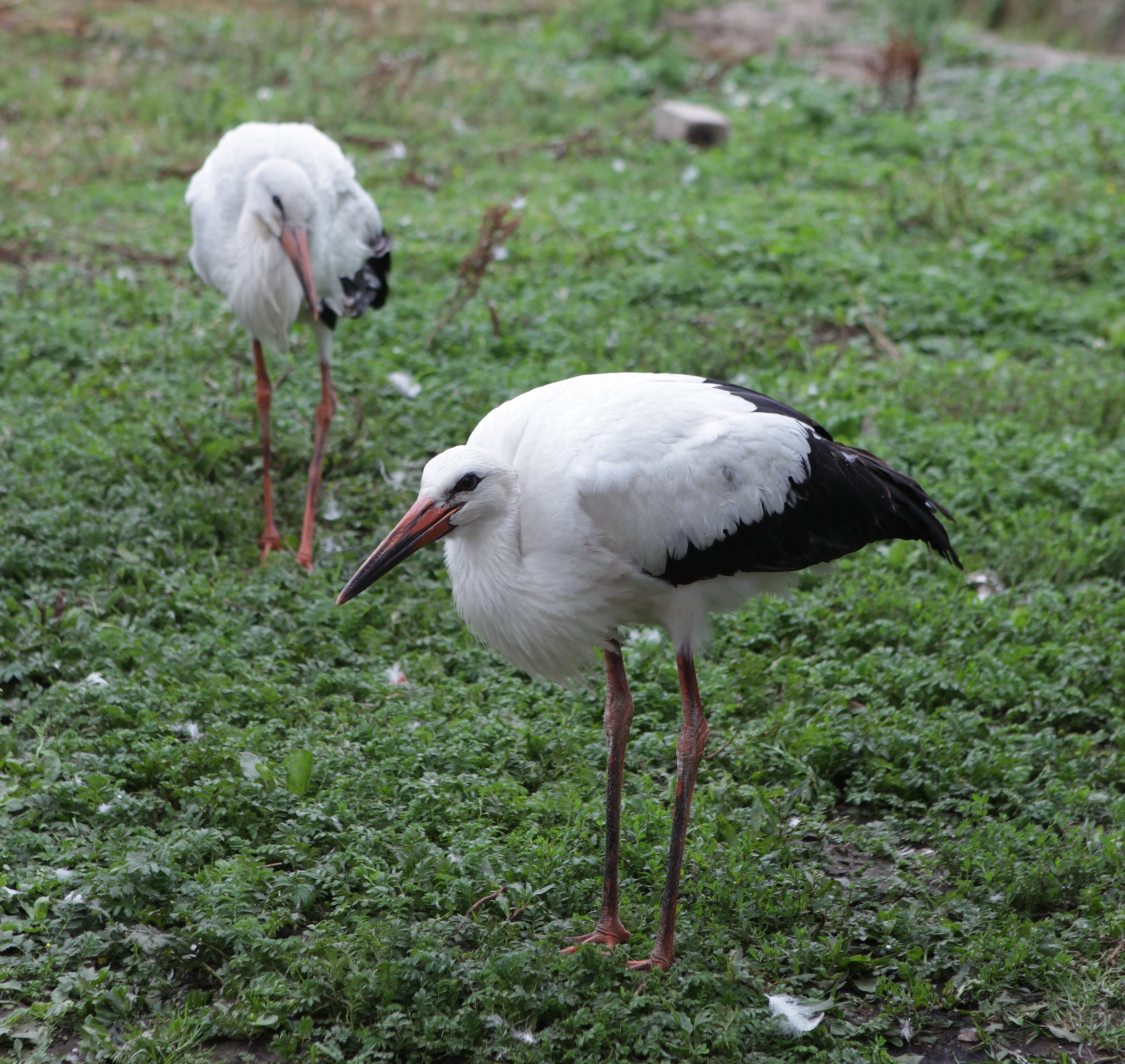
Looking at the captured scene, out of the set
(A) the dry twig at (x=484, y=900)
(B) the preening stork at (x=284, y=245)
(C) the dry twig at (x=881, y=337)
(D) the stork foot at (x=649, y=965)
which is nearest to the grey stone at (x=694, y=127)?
(C) the dry twig at (x=881, y=337)

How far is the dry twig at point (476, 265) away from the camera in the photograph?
20.5ft

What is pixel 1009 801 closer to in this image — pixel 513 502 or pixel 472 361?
pixel 513 502

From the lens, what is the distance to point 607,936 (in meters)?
3.10

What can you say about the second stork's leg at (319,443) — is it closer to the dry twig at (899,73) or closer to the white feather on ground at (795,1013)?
the white feather on ground at (795,1013)

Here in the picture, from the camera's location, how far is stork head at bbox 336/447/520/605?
9.58ft

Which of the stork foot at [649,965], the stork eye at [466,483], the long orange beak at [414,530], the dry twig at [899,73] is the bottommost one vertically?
the stork foot at [649,965]

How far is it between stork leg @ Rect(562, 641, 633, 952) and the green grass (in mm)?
85

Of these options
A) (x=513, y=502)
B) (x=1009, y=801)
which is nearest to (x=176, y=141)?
(x=513, y=502)

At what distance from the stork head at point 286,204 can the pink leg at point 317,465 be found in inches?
16.9

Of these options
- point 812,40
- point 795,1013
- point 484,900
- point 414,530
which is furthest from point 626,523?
point 812,40

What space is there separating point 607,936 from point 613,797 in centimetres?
36

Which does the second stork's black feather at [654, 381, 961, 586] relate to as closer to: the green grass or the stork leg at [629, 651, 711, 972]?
the stork leg at [629, 651, 711, 972]

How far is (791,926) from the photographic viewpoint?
125 inches

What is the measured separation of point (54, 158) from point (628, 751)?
6906 millimetres
